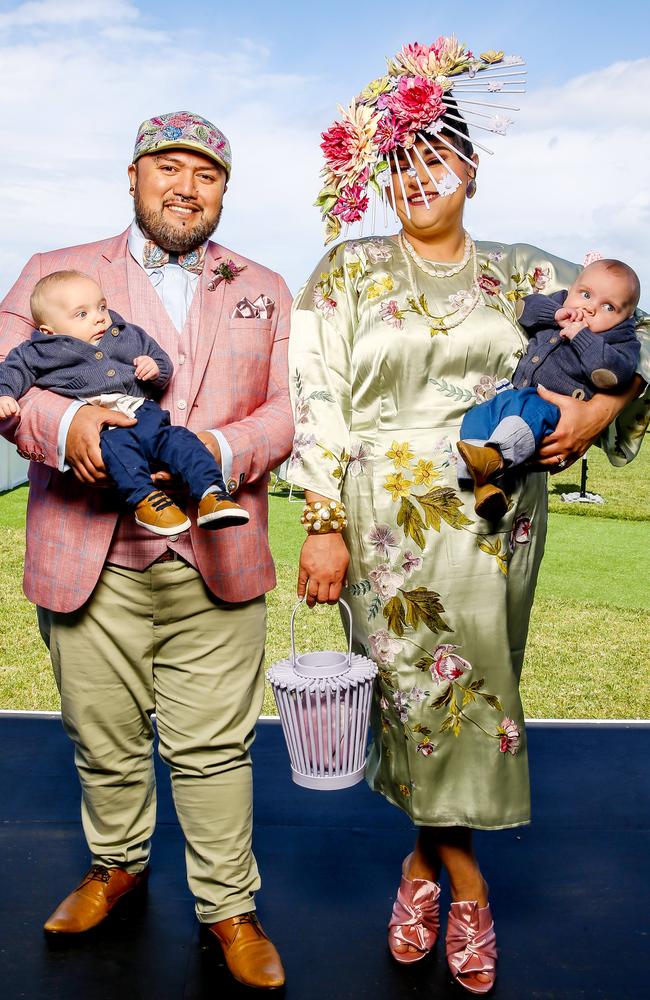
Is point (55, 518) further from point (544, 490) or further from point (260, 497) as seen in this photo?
point (544, 490)

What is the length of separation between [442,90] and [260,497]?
1.00 m

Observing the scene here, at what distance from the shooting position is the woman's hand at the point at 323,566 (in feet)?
7.47

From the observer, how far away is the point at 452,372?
7.40 feet

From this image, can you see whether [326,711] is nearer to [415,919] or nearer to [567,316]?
[415,919]

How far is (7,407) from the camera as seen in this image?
215 cm

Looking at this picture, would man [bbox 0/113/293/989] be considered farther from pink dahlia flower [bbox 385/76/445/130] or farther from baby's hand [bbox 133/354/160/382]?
pink dahlia flower [bbox 385/76/445/130]

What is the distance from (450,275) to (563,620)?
553 centimetres

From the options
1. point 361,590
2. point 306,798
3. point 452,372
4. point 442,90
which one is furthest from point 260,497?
point 306,798

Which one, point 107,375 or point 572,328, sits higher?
point 572,328

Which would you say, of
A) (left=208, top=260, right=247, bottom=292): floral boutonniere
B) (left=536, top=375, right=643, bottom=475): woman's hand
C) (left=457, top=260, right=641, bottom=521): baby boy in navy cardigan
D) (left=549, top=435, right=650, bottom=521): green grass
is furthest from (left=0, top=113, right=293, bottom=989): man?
(left=549, top=435, right=650, bottom=521): green grass

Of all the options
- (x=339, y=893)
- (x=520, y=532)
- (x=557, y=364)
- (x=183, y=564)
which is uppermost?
(x=557, y=364)

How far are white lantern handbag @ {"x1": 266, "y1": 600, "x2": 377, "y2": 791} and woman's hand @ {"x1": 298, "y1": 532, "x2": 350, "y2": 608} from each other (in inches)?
3.0

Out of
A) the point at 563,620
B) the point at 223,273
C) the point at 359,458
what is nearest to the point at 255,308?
the point at 223,273

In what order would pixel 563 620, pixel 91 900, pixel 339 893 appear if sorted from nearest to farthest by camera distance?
pixel 91 900
pixel 339 893
pixel 563 620
